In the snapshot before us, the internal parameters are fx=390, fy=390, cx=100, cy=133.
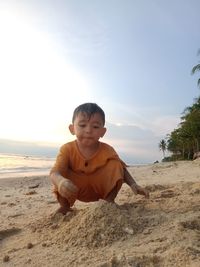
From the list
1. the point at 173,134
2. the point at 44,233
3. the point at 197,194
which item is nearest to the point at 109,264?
the point at 44,233

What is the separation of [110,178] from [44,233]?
0.68 m

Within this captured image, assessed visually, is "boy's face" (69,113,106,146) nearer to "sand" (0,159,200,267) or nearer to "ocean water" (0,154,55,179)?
"sand" (0,159,200,267)

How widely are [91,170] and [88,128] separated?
0.32 metres

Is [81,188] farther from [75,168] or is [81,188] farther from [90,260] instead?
[90,260]

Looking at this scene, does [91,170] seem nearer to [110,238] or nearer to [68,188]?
[68,188]

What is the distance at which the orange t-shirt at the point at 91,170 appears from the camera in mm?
2939

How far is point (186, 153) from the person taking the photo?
51875 mm

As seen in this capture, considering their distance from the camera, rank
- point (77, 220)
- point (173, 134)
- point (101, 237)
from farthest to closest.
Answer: point (173, 134) < point (77, 220) < point (101, 237)

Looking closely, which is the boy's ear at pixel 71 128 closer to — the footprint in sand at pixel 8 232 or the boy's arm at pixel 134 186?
the boy's arm at pixel 134 186

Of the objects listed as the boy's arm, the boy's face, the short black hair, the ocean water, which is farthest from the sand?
the ocean water

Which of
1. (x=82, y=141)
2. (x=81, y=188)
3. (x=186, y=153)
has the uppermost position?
(x=186, y=153)

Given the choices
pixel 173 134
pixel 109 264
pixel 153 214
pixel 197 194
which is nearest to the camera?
pixel 109 264

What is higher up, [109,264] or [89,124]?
[89,124]

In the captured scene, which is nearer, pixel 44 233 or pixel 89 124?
pixel 44 233
